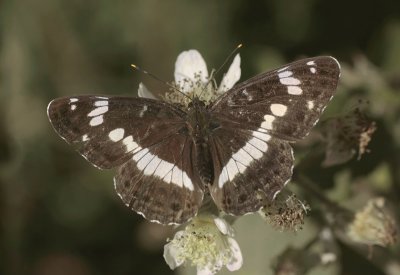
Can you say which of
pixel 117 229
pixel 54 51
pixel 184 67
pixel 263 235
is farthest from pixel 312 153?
pixel 54 51

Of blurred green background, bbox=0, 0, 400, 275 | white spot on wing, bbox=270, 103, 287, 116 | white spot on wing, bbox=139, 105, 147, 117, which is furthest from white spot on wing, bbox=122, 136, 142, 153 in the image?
blurred green background, bbox=0, 0, 400, 275

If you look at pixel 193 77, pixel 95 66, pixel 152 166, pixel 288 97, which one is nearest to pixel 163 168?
pixel 152 166

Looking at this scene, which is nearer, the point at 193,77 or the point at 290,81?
the point at 290,81

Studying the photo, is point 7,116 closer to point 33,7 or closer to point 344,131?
point 33,7

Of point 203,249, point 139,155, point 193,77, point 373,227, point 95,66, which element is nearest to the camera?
point 139,155

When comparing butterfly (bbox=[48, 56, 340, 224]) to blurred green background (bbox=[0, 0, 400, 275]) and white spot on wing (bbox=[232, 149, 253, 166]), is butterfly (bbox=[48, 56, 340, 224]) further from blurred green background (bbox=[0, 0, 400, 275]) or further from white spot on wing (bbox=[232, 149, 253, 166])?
blurred green background (bbox=[0, 0, 400, 275])

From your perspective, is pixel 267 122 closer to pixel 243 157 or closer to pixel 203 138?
pixel 243 157

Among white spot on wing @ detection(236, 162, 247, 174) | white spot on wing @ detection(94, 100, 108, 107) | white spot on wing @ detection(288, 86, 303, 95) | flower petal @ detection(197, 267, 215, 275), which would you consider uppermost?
white spot on wing @ detection(288, 86, 303, 95)
